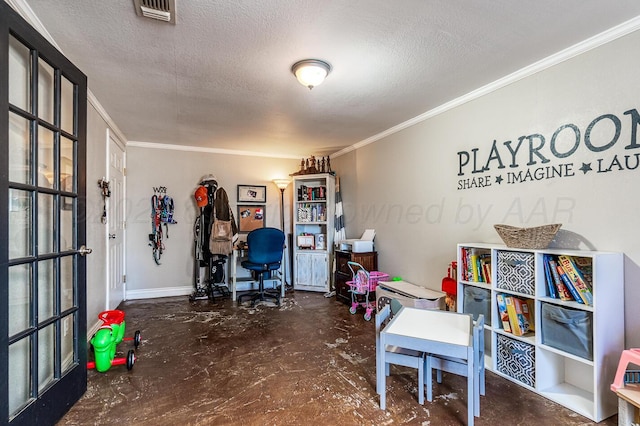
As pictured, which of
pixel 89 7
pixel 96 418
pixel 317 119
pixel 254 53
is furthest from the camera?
pixel 317 119

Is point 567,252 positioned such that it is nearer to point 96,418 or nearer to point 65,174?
point 96,418

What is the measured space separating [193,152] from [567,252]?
190 inches

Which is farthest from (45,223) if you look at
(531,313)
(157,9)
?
(531,313)

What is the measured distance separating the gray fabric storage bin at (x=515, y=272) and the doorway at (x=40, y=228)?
291 centimetres

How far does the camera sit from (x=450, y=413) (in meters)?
1.89

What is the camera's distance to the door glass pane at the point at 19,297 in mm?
1560

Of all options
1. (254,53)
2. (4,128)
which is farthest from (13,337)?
(254,53)

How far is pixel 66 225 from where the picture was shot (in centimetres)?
197

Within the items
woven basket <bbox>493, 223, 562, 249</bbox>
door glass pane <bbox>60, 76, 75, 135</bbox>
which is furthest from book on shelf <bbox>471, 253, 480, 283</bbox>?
door glass pane <bbox>60, 76, 75, 135</bbox>

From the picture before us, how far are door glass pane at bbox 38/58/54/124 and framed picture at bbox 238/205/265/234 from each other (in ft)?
11.5

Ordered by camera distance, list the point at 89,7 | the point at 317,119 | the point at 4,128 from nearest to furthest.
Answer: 1. the point at 4,128
2. the point at 89,7
3. the point at 317,119

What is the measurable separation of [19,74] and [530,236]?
3.13 metres

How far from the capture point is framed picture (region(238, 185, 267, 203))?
209 inches

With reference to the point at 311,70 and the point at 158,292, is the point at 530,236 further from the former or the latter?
the point at 158,292
